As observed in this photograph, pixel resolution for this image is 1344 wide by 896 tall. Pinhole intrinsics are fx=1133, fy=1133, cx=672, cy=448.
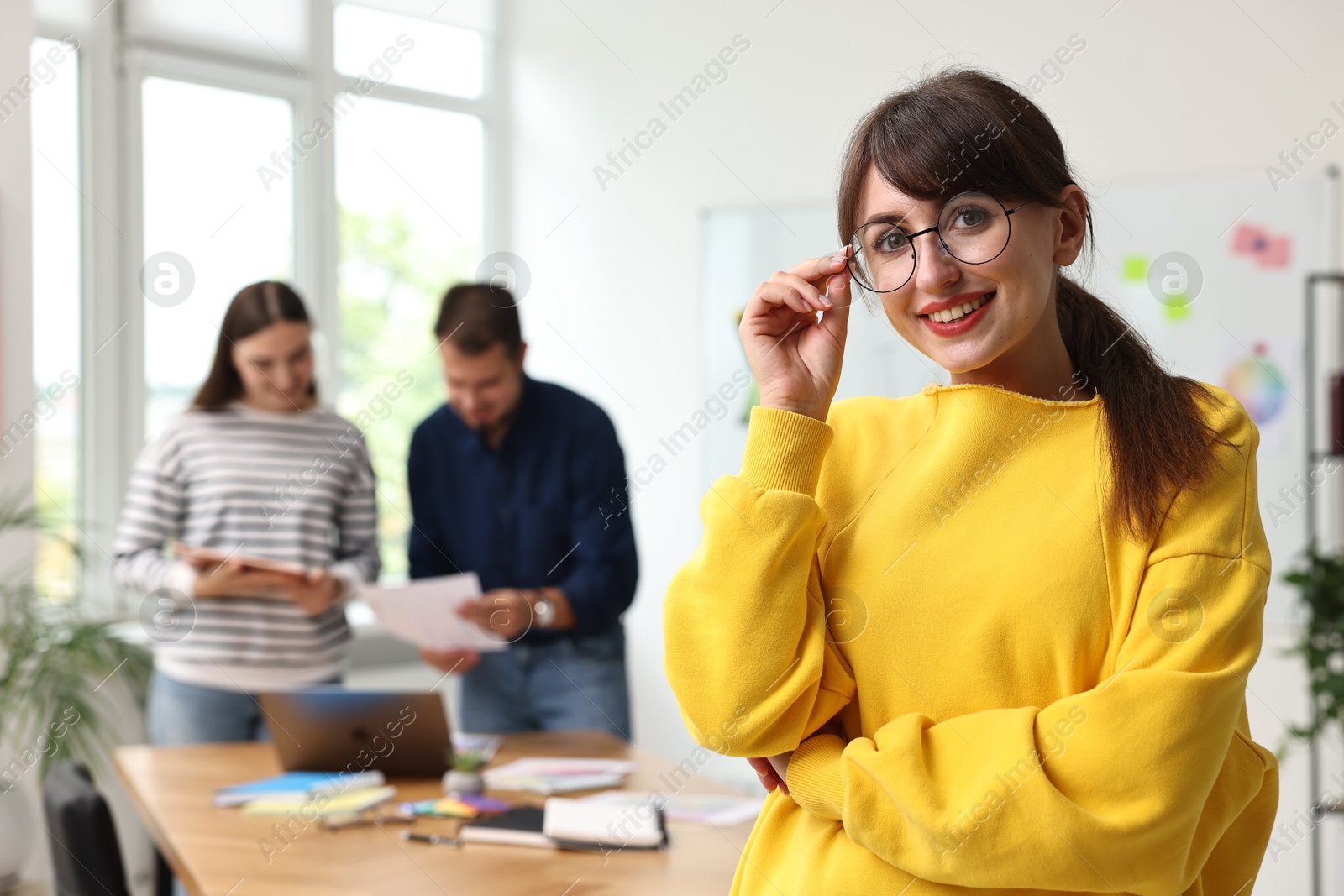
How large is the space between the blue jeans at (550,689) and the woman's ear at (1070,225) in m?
1.83

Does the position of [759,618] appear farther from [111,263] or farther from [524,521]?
[111,263]

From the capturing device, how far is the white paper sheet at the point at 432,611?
2.38 m

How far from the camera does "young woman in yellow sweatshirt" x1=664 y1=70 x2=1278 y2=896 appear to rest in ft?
3.13

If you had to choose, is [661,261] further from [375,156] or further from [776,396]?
[776,396]

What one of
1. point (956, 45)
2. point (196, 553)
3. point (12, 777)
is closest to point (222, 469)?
point (196, 553)

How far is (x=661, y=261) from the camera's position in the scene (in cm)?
461

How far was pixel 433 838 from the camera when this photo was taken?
6.18 ft

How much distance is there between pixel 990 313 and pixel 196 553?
2.07 meters

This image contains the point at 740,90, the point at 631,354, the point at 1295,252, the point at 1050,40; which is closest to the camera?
the point at 1295,252

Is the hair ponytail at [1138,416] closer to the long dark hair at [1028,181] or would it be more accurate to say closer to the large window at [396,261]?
the long dark hair at [1028,181]

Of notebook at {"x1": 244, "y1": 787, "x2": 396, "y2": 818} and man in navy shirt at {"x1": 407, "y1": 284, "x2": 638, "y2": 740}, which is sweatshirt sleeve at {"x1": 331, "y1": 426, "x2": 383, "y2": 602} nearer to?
man in navy shirt at {"x1": 407, "y1": 284, "x2": 638, "y2": 740}

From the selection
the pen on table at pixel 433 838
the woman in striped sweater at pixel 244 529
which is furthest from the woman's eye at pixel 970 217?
the woman in striped sweater at pixel 244 529

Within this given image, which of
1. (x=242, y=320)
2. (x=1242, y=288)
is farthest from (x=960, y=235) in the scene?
(x=1242, y=288)

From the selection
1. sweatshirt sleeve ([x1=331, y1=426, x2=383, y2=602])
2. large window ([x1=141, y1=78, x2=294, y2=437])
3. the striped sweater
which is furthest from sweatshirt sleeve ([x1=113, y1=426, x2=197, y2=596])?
large window ([x1=141, y1=78, x2=294, y2=437])
